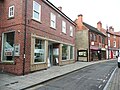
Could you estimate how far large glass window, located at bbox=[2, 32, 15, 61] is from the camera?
13.4 meters

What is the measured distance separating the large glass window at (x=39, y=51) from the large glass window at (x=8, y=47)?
2.09m

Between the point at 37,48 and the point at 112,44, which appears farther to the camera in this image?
the point at 112,44

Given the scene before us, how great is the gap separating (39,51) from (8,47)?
111 inches

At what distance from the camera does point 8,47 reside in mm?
13766

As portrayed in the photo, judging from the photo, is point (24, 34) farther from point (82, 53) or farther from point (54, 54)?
point (82, 53)

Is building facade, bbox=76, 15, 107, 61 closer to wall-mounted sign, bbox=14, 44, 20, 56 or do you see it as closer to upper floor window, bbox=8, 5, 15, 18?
upper floor window, bbox=8, 5, 15, 18

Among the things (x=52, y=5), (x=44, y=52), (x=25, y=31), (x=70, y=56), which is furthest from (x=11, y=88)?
(x=70, y=56)

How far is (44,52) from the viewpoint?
1605 centimetres

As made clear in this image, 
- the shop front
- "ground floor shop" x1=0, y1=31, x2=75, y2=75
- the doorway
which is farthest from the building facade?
"ground floor shop" x1=0, y1=31, x2=75, y2=75

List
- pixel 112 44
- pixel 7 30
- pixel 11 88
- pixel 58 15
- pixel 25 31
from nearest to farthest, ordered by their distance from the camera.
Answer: pixel 11 88, pixel 25 31, pixel 7 30, pixel 58 15, pixel 112 44

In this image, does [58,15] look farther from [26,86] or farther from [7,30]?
[26,86]

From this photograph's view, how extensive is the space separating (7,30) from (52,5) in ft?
20.3

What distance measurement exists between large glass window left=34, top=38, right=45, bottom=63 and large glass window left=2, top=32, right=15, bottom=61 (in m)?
2.09

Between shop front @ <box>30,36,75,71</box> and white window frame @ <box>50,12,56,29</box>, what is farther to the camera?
white window frame @ <box>50,12,56,29</box>
